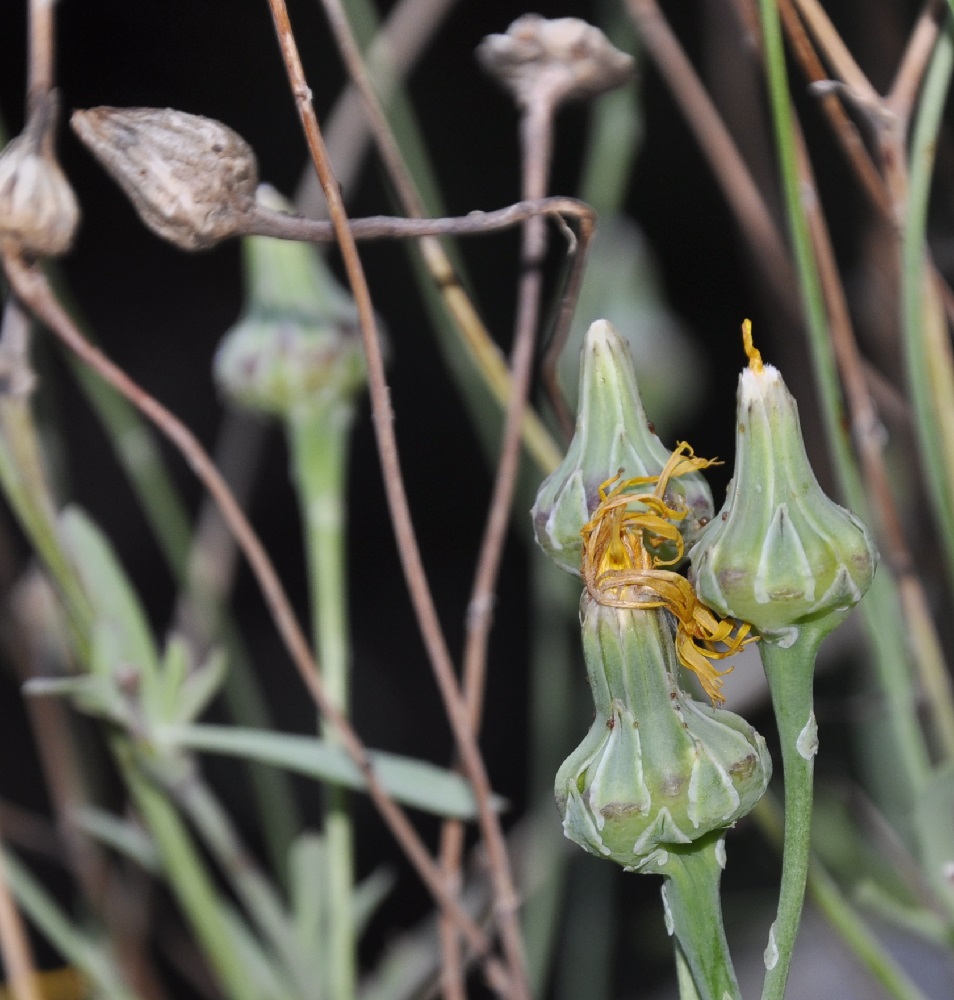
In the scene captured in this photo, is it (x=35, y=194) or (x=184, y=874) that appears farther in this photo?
(x=184, y=874)

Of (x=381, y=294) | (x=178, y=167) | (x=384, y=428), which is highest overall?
(x=178, y=167)

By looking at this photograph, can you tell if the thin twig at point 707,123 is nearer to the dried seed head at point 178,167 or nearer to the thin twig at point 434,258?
the thin twig at point 434,258

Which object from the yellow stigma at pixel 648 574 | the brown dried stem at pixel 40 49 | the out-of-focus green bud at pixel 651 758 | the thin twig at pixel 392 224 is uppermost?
the brown dried stem at pixel 40 49

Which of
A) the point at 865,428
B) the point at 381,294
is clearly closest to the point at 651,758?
the point at 865,428

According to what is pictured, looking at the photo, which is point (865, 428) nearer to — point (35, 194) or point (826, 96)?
point (826, 96)

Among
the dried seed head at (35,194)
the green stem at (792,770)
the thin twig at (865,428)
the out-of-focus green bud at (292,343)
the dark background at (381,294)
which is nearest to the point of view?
the green stem at (792,770)

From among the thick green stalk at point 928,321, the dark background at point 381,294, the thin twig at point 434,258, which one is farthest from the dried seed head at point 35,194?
the dark background at point 381,294

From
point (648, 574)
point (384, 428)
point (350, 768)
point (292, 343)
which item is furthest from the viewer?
point (292, 343)
